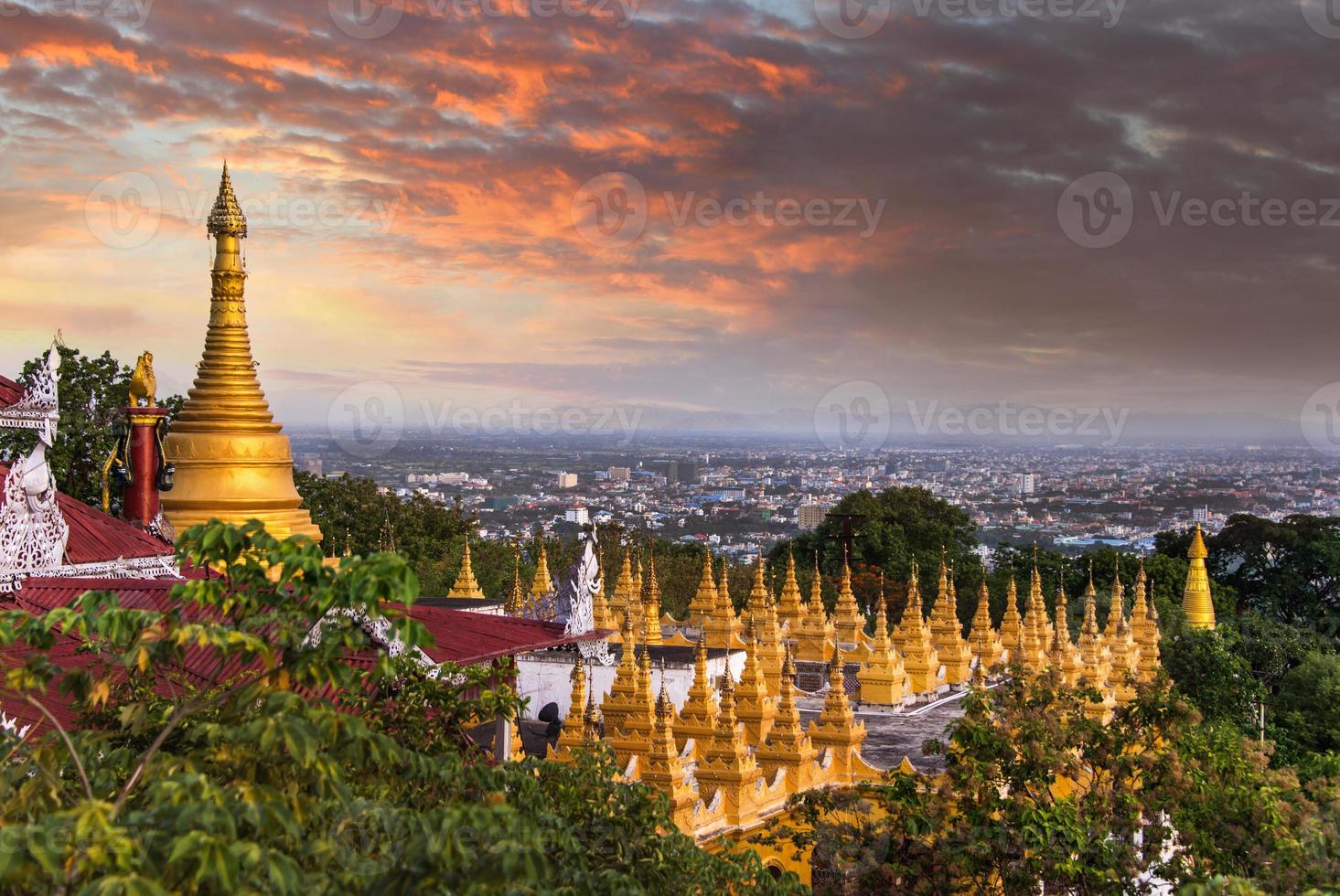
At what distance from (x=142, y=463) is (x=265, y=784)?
16817 millimetres

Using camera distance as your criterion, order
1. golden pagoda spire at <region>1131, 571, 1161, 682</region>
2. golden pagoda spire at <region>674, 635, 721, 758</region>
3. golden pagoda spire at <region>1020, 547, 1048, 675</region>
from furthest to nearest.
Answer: golden pagoda spire at <region>1131, 571, 1161, 682</region> < golden pagoda spire at <region>1020, 547, 1048, 675</region> < golden pagoda spire at <region>674, 635, 721, 758</region>

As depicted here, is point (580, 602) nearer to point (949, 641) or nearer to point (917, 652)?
point (917, 652)

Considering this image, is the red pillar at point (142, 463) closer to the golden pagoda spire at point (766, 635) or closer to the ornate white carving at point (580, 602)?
the ornate white carving at point (580, 602)

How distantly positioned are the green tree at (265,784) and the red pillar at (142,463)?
13.4 metres

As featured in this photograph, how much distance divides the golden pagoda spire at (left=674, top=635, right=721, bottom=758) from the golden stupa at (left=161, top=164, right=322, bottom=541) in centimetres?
739

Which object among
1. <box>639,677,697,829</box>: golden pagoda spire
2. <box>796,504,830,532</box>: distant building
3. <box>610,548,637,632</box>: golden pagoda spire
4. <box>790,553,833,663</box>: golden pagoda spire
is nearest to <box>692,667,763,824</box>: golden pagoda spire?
<box>639,677,697,829</box>: golden pagoda spire

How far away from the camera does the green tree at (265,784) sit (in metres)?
8.21

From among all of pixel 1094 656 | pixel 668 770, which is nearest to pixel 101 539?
pixel 668 770

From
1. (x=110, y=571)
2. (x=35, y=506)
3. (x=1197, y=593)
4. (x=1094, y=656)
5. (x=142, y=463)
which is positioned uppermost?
(x=142, y=463)

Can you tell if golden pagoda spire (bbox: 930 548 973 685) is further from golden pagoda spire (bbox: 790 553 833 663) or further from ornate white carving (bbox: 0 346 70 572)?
ornate white carving (bbox: 0 346 70 572)

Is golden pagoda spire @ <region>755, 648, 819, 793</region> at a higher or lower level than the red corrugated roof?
lower

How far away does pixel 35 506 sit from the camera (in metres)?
17.8

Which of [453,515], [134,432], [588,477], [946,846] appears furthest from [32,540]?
[588,477]

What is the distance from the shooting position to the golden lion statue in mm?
25031
